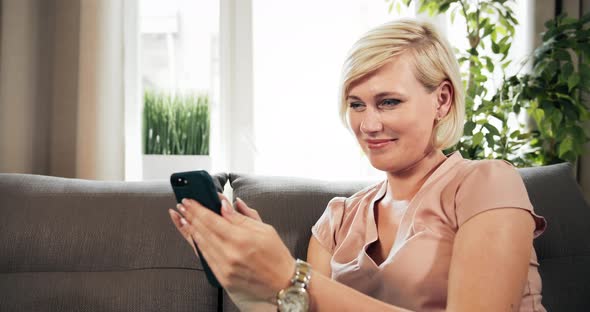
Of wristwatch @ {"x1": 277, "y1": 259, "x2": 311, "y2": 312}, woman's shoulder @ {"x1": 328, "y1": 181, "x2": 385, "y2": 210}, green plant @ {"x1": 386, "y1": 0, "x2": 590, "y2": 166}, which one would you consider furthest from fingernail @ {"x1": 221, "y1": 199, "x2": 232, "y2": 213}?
green plant @ {"x1": 386, "y1": 0, "x2": 590, "y2": 166}

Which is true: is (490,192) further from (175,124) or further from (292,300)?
(175,124)

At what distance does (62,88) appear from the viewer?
95.1 inches

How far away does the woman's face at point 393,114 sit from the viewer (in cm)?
118

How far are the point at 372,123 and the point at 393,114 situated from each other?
45 millimetres

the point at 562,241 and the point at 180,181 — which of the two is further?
the point at 562,241

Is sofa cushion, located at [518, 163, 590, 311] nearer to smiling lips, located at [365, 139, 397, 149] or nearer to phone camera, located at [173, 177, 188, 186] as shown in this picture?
smiling lips, located at [365, 139, 397, 149]

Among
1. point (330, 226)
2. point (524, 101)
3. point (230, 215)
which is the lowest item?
point (330, 226)

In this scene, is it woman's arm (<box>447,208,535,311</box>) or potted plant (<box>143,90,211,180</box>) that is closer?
woman's arm (<box>447,208,535,311</box>)

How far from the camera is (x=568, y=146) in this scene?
2254 millimetres

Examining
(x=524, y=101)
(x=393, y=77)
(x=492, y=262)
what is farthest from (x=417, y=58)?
(x=524, y=101)

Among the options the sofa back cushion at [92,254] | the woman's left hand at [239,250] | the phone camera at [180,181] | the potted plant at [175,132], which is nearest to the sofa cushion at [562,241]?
the sofa back cushion at [92,254]

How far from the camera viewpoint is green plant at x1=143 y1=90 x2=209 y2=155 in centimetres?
267

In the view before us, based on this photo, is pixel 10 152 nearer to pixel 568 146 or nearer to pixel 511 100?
pixel 511 100

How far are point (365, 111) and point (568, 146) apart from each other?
53.6 inches
